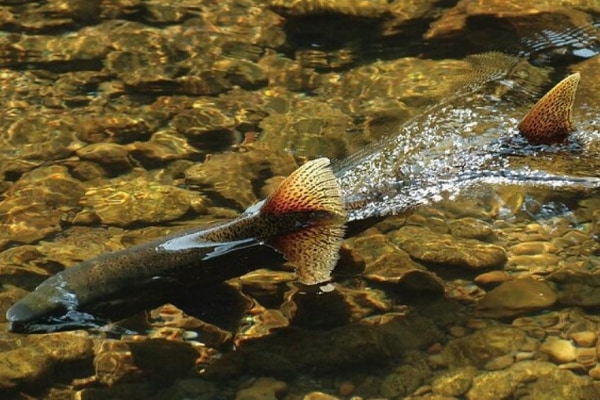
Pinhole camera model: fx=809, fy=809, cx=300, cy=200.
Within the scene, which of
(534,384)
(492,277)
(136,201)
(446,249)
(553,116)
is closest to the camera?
(534,384)

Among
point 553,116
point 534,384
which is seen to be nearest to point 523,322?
point 534,384

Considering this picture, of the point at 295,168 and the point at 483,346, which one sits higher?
the point at 295,168

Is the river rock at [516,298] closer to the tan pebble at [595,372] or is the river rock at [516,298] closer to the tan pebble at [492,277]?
the tan pebble at [492,277]

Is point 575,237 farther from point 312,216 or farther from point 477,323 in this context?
point 312,216

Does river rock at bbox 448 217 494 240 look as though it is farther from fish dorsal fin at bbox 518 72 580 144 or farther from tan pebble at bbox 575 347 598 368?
tan pebble at bbox 575 347 598 368

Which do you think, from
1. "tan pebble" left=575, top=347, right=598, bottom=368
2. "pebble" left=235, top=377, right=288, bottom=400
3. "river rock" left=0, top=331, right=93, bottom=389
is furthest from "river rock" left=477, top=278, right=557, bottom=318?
"river rock" left=0, top=331, right=93, bottom=389

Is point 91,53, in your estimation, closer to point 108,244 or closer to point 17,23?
point 17,23

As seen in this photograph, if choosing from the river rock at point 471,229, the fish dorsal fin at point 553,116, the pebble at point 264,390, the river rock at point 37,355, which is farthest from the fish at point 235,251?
the fish dorsal fin at point 553,116
